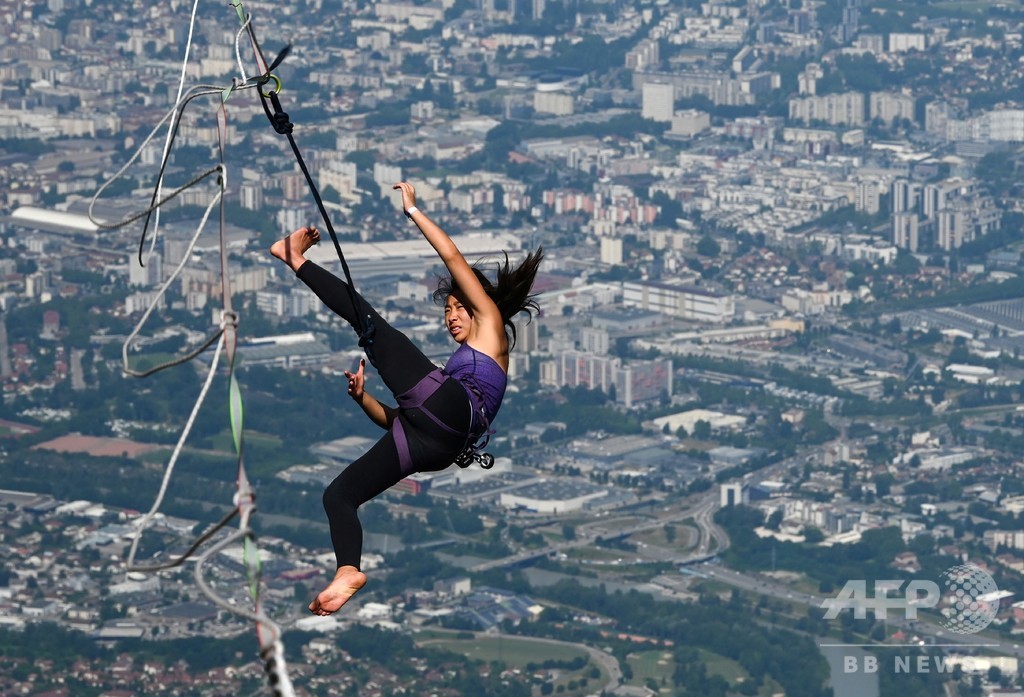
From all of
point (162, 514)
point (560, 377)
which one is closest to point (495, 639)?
point (162, 514)

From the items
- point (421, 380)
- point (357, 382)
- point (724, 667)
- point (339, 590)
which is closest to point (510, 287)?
point (421, 380)

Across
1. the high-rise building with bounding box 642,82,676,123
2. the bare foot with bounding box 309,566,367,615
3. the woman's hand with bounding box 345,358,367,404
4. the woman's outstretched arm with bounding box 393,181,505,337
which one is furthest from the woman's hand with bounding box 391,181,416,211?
the high-rise building with bounding box 642,82,676,123

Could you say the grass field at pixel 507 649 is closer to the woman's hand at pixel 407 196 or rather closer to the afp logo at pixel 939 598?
the afp logo at pixel 939 598

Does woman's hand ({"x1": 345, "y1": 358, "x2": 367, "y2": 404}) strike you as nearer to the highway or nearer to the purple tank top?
the purple tank top

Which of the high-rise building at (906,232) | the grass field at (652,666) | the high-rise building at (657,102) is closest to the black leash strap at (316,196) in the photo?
the grass field at (652,666)

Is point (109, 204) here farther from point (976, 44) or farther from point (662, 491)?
point (976, 44)

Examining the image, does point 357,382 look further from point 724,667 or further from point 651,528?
point 651,528
